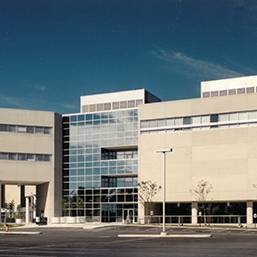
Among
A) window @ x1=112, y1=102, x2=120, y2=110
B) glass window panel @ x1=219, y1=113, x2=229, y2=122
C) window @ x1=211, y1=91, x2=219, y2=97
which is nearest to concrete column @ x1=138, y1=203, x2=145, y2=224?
window @ x1=112, y1=102, x2=120, y2=110

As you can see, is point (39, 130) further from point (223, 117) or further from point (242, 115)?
point (242, 115)

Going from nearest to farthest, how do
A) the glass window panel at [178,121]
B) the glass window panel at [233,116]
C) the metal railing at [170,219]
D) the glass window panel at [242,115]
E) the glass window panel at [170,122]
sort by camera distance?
the glass window panel at [242,115] < the glass window panel at [233,116] < the glass window panel at [178,121] < the metal railing at [170,219] < the glass window panel at [170,122]

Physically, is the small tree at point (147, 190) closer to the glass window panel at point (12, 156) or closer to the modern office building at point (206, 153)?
the modern office building at point (206, 153)

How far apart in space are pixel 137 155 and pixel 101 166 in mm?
5463

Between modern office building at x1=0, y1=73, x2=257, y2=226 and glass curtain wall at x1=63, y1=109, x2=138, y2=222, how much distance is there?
0.48ft

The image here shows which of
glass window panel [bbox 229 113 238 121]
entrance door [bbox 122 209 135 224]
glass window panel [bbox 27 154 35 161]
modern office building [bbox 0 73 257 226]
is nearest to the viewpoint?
modern office building [bbox 0 73 257 226]

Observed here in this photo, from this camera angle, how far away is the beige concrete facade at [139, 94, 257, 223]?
77500mm

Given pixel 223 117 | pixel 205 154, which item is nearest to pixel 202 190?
pixel 205 154

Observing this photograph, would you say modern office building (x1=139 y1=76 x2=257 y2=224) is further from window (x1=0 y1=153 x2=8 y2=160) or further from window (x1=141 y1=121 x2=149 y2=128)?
window (x1=0 y1=153 x2=8 y2=160)

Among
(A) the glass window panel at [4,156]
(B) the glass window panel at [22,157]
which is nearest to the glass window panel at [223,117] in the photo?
(B) the glass window panel at [22,157]

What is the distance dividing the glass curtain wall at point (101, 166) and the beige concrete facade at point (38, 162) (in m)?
1.87

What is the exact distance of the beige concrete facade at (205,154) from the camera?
77500 mm

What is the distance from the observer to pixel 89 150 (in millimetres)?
89125

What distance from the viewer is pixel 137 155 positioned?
289ft
